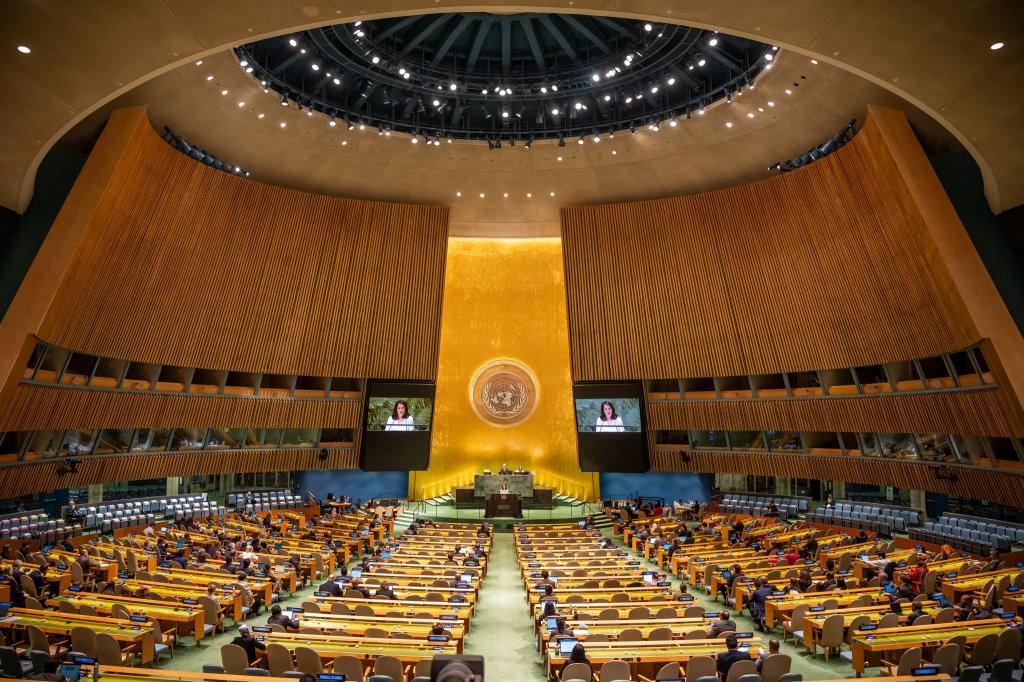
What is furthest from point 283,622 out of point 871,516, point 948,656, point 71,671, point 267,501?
point 871,516

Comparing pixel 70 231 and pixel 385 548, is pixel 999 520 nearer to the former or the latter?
pixel 385 548

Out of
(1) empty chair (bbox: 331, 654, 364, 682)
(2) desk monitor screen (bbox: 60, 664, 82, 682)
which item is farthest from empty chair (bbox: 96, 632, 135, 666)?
(1) empty chair (bbox: 331, 654, 364, 682)

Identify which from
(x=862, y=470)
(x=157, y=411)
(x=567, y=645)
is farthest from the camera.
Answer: (x=157, y=411)

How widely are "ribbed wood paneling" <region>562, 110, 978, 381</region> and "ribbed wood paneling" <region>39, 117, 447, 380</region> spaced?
5927 millimetres

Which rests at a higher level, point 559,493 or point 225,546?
point 559,493

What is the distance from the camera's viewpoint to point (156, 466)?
19094 millimetres

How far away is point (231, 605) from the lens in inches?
443

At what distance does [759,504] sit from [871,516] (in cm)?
396

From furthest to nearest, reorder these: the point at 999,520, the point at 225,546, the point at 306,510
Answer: the point at 306,510 < the point at 999,520 < the point at 225,546

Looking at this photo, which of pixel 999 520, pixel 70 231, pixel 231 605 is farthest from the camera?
pixel 999 520

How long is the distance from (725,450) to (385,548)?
11.9 meters

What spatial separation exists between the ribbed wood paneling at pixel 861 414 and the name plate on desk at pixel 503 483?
518 cm

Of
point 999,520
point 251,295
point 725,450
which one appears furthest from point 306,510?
point 999,520

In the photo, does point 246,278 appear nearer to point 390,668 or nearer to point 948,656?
point 390,668
